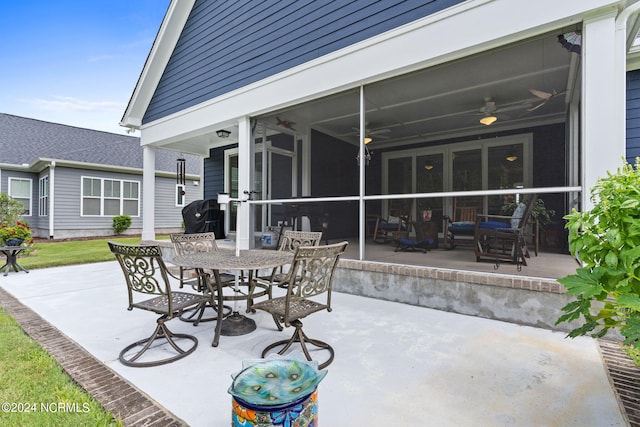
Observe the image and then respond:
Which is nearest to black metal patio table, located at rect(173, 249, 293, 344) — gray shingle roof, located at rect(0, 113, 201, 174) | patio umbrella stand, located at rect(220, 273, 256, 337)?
patio umbrella stand, located at rect(220, 273, 256, 337)

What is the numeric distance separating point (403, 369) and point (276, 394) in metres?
1.22

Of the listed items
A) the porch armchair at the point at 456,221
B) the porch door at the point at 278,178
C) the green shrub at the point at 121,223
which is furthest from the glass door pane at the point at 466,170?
the green shrub at the point at 121,223

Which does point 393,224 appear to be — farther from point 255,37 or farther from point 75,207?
point 75,207

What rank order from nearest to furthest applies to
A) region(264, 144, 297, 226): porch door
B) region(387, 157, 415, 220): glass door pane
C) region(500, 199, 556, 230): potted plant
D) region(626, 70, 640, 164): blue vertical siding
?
region(626, 70, 640, 164): blue vertical siding, region(500, 199, 556, 230): potted plant, region(264, 144, 297, 226): porch door, region(387, 157, 415, 220): glass door pane

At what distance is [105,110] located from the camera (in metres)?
31.3

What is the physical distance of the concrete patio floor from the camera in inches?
68.3

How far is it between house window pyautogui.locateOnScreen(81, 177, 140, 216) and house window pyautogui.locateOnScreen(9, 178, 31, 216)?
291cm

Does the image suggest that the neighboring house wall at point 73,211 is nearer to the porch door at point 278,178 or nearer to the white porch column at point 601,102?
the porch door at point 278,178

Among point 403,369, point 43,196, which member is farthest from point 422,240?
point 43,196

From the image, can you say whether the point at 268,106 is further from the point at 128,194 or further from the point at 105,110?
the point at 105,110

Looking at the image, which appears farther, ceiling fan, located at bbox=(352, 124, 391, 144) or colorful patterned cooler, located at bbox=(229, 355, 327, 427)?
ceiling fan, located at bbox=(352, 124, 391, 144)

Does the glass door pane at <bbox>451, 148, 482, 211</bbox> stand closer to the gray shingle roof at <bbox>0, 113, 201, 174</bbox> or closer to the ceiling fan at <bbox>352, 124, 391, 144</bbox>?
the ceiling fan at <bbox>352, 124, 391, 144</bbox>

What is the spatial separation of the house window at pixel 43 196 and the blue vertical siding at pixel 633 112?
17926mm

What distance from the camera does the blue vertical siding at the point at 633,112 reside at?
4.24m
